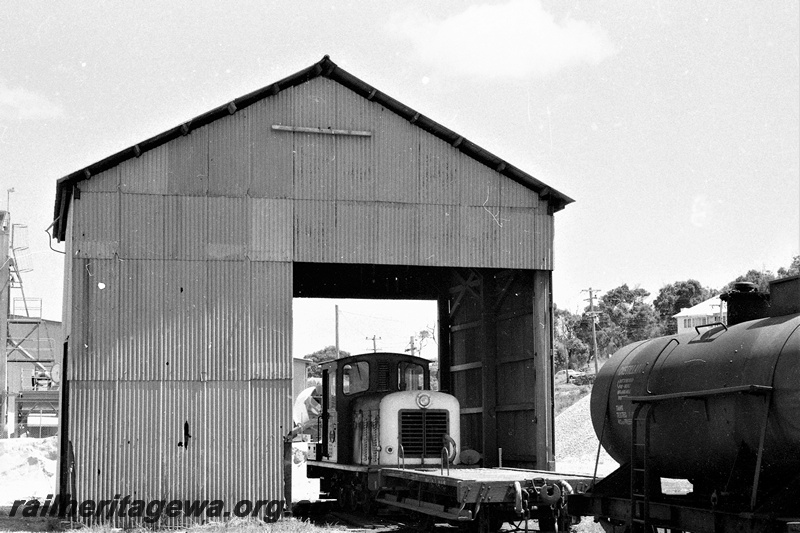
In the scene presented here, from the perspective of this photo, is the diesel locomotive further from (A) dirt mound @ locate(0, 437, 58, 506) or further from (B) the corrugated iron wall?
(A) dirt mound @ locate(0, 437, 58, 506)

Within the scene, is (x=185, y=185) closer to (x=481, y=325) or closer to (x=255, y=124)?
(x=255, y=124)

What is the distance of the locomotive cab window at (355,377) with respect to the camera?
21.5m

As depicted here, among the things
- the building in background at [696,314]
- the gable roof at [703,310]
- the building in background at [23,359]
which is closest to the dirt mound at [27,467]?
the building in background at [23,359]

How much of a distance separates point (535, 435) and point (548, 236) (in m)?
4.33

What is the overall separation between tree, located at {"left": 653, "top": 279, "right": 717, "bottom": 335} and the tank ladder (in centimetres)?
8146

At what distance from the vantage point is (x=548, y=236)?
21.1 meters

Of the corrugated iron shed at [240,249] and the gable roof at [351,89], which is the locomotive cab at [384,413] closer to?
the corrugated iron shed at [240,249]

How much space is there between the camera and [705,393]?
10367 mm

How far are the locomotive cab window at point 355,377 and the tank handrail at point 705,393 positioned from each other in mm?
10295

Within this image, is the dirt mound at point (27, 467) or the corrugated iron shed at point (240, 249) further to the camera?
the dirt mound at point (27, 467)

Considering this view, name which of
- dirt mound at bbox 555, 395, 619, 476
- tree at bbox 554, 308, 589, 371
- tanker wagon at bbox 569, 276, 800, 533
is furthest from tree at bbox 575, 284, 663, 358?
tanker wagon at bbox 569, 276, 800, 533

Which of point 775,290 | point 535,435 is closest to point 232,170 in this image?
point 535,435

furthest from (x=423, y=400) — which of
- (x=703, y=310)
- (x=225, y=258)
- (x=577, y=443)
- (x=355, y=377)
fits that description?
(x=703, y=310)

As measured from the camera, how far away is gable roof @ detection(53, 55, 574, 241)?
62.4ft
